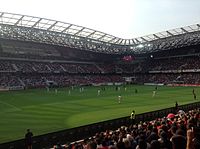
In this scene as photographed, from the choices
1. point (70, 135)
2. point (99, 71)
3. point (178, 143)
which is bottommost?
point (70, 135)

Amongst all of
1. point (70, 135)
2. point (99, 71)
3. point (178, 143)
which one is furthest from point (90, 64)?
point (178, 143)

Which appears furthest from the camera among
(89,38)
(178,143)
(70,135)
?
(89,38)

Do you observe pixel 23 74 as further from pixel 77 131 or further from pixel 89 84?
pixel 77 131

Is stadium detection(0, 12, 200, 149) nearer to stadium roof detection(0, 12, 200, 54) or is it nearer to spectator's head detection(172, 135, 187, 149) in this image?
stadium roof detection(0, 12, 200, 54)

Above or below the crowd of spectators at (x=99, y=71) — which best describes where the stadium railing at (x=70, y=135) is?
below

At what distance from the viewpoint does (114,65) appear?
118m

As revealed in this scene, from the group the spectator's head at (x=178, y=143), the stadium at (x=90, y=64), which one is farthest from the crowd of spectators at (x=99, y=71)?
the spectator's head at (x=178, y=143)

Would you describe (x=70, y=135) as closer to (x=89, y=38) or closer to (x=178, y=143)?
(x=178, y=143)

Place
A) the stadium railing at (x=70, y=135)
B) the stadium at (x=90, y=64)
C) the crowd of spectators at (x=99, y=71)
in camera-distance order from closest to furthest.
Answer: the stadium railing at (x=70, y=135), the stadium at (x=90, y=64), the crowd of spectators at (x=99, y=71)

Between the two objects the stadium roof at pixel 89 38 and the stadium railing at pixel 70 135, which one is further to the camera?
the stadium roof at pixel 89 38

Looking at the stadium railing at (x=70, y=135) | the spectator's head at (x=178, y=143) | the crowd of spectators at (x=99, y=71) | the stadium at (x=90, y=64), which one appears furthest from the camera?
the crowd of spectators at (x=99, y=71)

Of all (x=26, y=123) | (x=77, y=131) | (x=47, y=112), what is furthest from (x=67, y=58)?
(x=77, y=131)

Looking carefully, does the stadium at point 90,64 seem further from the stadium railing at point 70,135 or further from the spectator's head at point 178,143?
the spectator's head at point 178,143

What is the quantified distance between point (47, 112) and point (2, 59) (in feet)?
186
